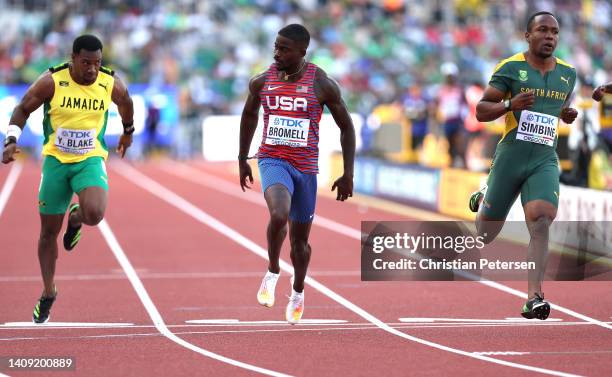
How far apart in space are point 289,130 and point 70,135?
1622 mm

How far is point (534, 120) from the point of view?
8.91 m

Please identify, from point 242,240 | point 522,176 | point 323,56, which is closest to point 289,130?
point 522,176

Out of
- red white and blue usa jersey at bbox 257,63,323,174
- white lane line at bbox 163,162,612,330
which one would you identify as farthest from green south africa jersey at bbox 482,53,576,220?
red white and blue usa jersey at bbox 257,63,323,174

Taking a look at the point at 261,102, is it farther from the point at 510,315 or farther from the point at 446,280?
the point at 446,280

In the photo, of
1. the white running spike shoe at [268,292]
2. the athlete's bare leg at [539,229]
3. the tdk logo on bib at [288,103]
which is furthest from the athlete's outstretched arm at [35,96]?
the athlete's bare leg at [539,229]

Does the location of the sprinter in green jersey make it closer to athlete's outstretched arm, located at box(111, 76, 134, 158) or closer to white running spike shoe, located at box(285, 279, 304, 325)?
white running spike shoe, located at box(285, 279, 304, 325)

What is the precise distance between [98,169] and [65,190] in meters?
0.29

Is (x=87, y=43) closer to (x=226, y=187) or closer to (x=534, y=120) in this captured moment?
A: (x=534, y=120)

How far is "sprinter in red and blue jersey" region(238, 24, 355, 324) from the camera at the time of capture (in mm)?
8867

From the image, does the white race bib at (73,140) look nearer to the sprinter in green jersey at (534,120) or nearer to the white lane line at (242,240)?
the white lane line at (242,240)

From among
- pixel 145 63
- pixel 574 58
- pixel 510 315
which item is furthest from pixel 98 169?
pixel 574 58

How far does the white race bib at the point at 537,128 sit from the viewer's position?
8.91 m

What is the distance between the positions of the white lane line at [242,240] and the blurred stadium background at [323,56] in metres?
3.46

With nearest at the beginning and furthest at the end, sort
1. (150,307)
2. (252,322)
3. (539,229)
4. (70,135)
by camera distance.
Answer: (539,229) < (70,135) < (252,322) < (150,307)
